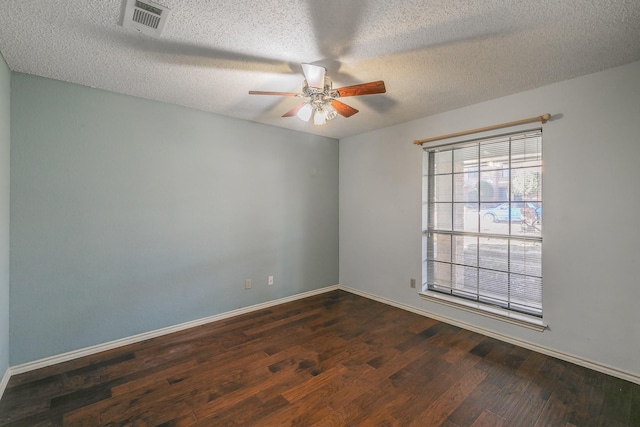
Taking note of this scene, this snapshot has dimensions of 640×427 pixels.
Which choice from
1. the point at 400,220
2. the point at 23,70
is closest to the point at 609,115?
the point at 400,220

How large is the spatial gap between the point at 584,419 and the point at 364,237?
2804 millimetres

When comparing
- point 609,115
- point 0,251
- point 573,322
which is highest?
point 609,115

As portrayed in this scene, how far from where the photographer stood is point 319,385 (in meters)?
2.12

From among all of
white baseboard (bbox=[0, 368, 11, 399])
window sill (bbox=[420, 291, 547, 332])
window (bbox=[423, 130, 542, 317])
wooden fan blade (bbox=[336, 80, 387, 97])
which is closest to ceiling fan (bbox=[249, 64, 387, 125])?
wooden fan blade (bbox=[336, 80, 387, 97])

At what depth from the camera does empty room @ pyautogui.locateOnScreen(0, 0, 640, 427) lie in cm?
181

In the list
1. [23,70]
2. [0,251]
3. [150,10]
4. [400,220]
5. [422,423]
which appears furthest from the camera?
[400,220]

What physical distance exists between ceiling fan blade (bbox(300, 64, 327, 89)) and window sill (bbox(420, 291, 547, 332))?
2.71 meters

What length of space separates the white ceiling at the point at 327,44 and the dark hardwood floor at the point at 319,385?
245 cm

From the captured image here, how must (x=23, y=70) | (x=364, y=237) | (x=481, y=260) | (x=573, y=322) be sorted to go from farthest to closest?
(x=364, y=237) → (x=481, y=260) → (x=573, y=322) → (x=23, y=70)

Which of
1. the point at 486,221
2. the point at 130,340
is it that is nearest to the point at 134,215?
the point at 130,340

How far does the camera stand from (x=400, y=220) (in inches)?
147

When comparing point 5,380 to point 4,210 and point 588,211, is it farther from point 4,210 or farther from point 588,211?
point 588,211

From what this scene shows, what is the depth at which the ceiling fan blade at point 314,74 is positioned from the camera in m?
1.93

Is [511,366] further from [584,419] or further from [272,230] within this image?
[272,230]
